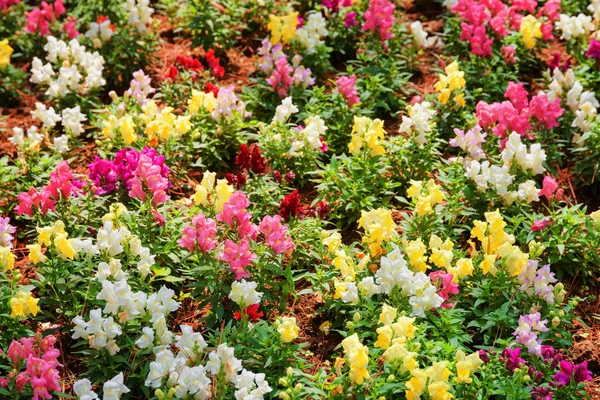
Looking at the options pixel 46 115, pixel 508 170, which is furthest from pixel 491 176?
pixel 46 115

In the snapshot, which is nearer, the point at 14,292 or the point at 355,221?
the point at 14,292

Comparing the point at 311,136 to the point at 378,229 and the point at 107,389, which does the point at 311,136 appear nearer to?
the point at 378,229

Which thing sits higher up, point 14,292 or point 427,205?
point 427,205

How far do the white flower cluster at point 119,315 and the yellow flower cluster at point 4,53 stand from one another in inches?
128

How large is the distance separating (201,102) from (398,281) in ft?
7.99

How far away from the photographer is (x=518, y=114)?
613 cm

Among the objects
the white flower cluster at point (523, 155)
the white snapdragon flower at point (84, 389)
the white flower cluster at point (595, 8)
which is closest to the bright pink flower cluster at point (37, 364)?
the white snapdragon flower at point (84, 389)

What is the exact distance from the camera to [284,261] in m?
5.24

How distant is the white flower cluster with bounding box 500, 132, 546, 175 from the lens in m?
5.61

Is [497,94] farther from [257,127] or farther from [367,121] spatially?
[257,127]

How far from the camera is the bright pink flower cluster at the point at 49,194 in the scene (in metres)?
5.25

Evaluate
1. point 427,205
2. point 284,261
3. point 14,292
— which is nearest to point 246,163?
point 284,261

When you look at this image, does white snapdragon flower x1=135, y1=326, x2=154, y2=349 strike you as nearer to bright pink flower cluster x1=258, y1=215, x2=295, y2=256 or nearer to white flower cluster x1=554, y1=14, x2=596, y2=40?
bright pink flower cluster x1=258, y1=215, x2=295, y2=256

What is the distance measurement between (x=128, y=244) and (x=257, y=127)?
1.92 m
